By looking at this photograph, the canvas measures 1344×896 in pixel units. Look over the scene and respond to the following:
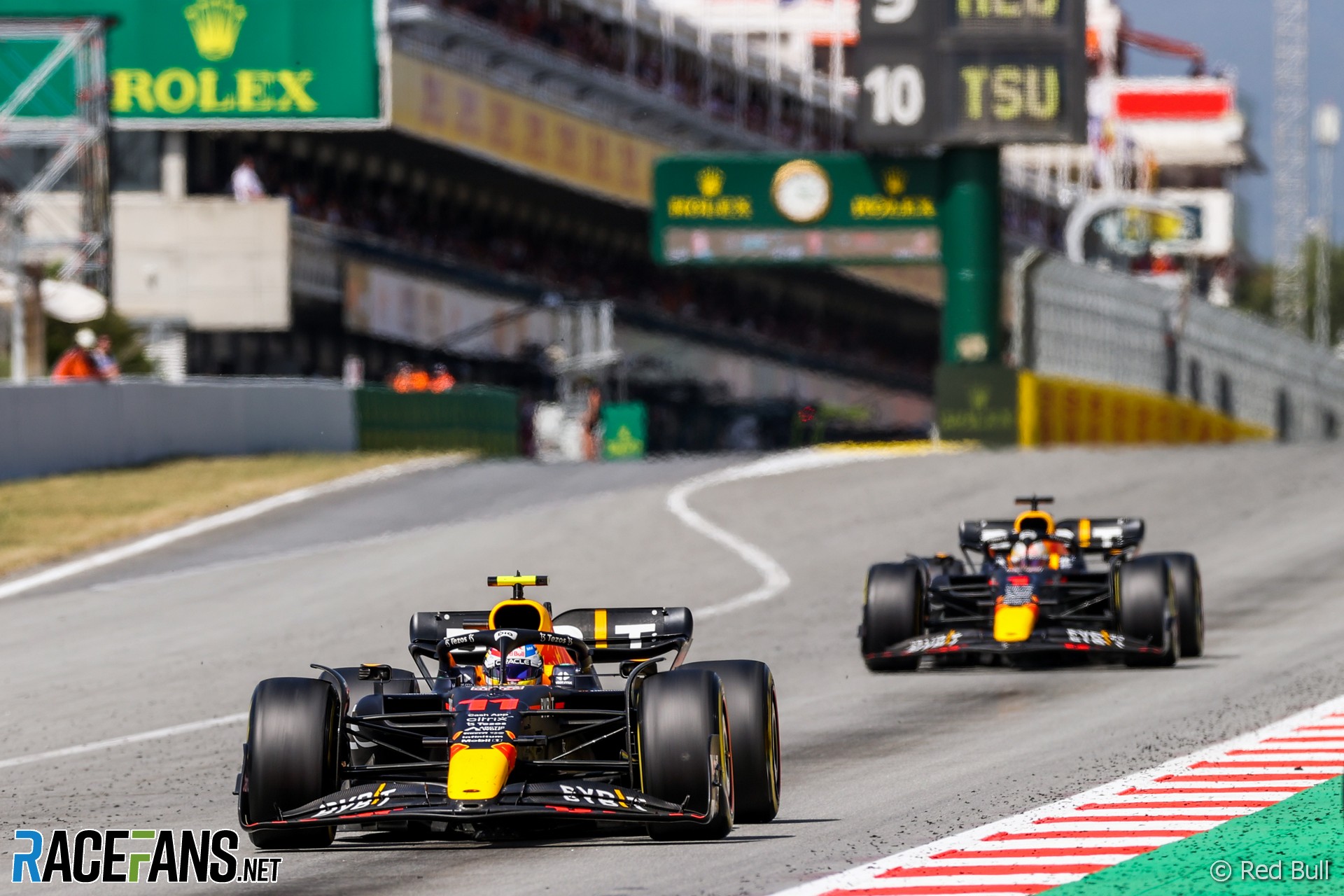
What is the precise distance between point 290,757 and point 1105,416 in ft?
106

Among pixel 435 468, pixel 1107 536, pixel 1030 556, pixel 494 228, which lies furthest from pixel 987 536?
pixel 494 228

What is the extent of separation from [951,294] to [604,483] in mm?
8804

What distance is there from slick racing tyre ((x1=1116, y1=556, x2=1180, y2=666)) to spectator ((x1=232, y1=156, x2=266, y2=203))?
32.8m

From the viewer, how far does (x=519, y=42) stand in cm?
5200

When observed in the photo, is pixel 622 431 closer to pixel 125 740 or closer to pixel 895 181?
pixel 895 181

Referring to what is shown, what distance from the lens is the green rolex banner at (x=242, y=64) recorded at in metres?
46.1

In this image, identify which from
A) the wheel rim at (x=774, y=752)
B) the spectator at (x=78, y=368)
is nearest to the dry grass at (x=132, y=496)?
the spectator at (x=78, y=368)

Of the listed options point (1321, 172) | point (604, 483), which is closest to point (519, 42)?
point (604, 483)

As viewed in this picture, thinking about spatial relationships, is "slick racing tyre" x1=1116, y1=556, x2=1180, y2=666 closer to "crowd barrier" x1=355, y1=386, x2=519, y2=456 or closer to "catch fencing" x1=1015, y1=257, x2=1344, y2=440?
"catch fencing" x1=1015, y1=257, x2=1344, y2=440

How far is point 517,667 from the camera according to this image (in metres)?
9.30

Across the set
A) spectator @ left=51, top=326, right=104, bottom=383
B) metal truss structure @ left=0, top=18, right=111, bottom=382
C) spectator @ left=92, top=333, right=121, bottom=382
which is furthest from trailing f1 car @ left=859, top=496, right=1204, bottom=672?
metal truss structure @ left=0, top=18, right=111, bottom=382

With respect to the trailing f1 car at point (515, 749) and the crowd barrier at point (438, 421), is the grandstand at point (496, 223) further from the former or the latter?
the trailing f1 car at point (515, 749)

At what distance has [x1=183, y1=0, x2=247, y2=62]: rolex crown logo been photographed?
151 ft

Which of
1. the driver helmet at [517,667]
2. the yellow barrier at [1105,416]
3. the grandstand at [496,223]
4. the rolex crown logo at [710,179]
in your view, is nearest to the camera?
the driver helmet at [517,667]
